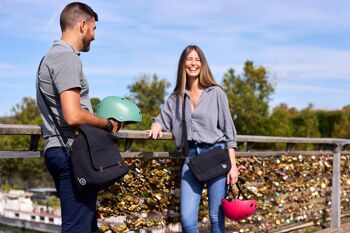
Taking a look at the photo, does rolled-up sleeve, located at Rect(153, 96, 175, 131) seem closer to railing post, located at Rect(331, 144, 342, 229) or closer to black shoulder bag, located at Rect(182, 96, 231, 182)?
black shoulder bag, located at Rect(182, 96, 231, 182)

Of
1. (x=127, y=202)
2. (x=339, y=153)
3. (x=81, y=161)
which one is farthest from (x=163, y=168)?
(x=339, y=153)

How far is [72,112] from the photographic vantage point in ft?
9.68

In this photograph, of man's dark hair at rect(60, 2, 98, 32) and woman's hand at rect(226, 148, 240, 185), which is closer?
man's dark hair at rect(60, 2, 98, 32)

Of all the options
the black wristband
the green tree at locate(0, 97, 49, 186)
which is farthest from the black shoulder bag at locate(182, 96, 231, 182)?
the green tree at locate(0, 97, 49, 186)

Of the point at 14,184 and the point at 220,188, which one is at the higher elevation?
the point at 220,188

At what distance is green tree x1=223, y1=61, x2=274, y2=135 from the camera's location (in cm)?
4559

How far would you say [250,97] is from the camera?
149 feet

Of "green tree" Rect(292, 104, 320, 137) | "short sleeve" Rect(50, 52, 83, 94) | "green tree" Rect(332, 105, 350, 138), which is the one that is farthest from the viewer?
"green tree" Rect(292, 104, 320, 137)

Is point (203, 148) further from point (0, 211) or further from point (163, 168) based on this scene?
point (0, 211)

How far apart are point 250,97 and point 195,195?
136 ft

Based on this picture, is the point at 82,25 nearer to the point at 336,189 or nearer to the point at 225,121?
the point at 225,121

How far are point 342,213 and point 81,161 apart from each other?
18.2 feet

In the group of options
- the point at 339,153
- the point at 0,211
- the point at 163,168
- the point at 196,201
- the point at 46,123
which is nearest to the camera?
the point at 46,123

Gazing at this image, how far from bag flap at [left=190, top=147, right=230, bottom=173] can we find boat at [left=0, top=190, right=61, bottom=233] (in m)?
59.0
